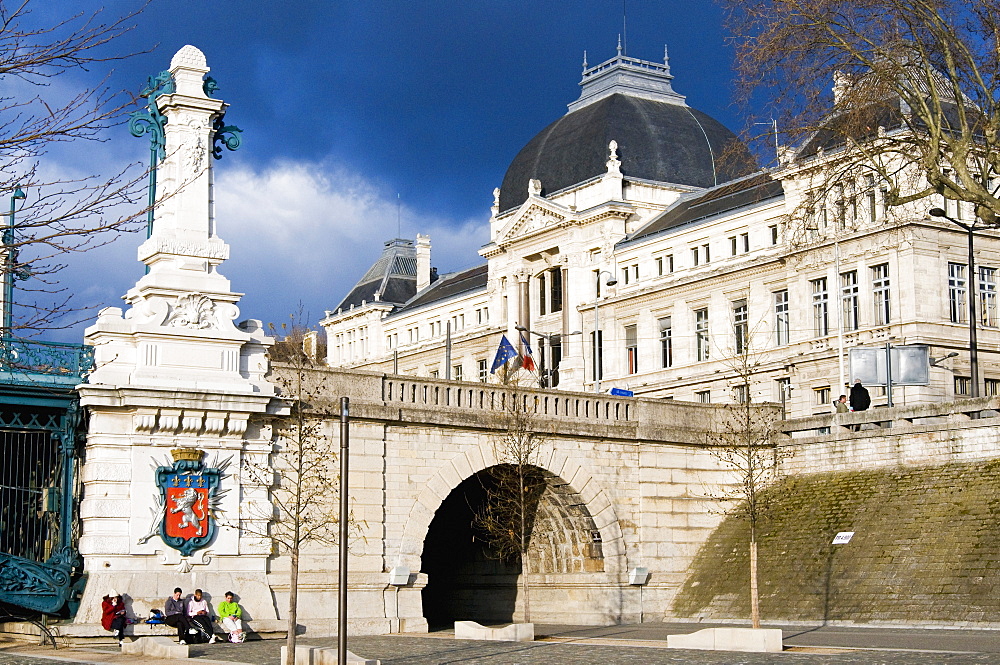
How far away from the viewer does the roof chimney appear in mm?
104875

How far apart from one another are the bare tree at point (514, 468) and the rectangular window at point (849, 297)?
25.5 metres

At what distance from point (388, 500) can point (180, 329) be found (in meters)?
6.82

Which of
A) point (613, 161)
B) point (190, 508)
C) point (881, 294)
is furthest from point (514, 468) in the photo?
point (613, 161)

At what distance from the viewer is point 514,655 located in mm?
26547

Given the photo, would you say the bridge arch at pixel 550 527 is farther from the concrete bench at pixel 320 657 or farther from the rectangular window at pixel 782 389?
the rectangular window at pixel 782 389

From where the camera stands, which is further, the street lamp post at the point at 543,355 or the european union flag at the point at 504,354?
the street lamp post at the point at 543,355

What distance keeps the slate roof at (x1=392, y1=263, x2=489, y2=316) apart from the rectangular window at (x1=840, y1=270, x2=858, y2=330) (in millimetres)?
31157

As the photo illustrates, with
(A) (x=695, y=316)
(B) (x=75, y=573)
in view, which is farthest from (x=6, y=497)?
(A) (x=695, y=316)

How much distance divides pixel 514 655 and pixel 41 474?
40.4 feet

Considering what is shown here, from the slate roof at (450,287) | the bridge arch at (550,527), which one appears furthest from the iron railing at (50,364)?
the slate roof at (450,287)

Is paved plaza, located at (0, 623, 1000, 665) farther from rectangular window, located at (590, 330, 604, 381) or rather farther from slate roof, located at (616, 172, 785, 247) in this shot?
rectangular window, located at (590, 330, 604, 381)

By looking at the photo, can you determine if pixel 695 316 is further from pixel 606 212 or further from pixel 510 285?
pixel 510 285

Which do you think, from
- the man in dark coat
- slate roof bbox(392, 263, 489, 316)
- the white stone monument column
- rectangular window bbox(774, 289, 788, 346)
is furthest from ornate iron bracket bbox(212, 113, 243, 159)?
slate roof bbox(392, 263, 489, 316)

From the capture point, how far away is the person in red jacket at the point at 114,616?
96.3ft
